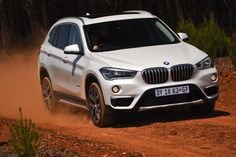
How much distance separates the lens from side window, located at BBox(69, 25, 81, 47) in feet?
44.0

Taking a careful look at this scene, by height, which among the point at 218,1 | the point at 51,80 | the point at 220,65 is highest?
the point at 51,80

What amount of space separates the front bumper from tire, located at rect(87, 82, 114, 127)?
0.13m

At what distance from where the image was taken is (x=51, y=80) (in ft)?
47.5

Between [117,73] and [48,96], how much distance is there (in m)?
3.15

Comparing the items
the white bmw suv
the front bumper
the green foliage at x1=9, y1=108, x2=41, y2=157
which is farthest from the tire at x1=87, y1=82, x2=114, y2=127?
the green foliage at x1=9, y1=108, x2=41, y2=157

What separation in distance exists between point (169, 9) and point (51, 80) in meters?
18.4

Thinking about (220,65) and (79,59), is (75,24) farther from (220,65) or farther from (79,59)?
(220,65)

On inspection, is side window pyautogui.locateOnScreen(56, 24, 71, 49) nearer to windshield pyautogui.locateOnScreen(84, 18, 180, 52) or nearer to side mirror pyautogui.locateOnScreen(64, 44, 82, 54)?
windshield pyautogui.locateOnScreen(84, 18, 180, 52)

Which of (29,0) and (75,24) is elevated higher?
(75,24)

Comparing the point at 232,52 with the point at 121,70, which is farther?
the point at 232,52

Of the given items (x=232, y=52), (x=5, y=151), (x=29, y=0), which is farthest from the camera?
(x=29, y=0)

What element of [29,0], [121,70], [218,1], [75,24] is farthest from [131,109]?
[218,1]

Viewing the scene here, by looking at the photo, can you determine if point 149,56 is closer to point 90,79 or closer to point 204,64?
point 204,64

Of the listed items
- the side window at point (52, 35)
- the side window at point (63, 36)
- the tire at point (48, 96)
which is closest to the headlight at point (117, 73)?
the side window at point (63, 36)
